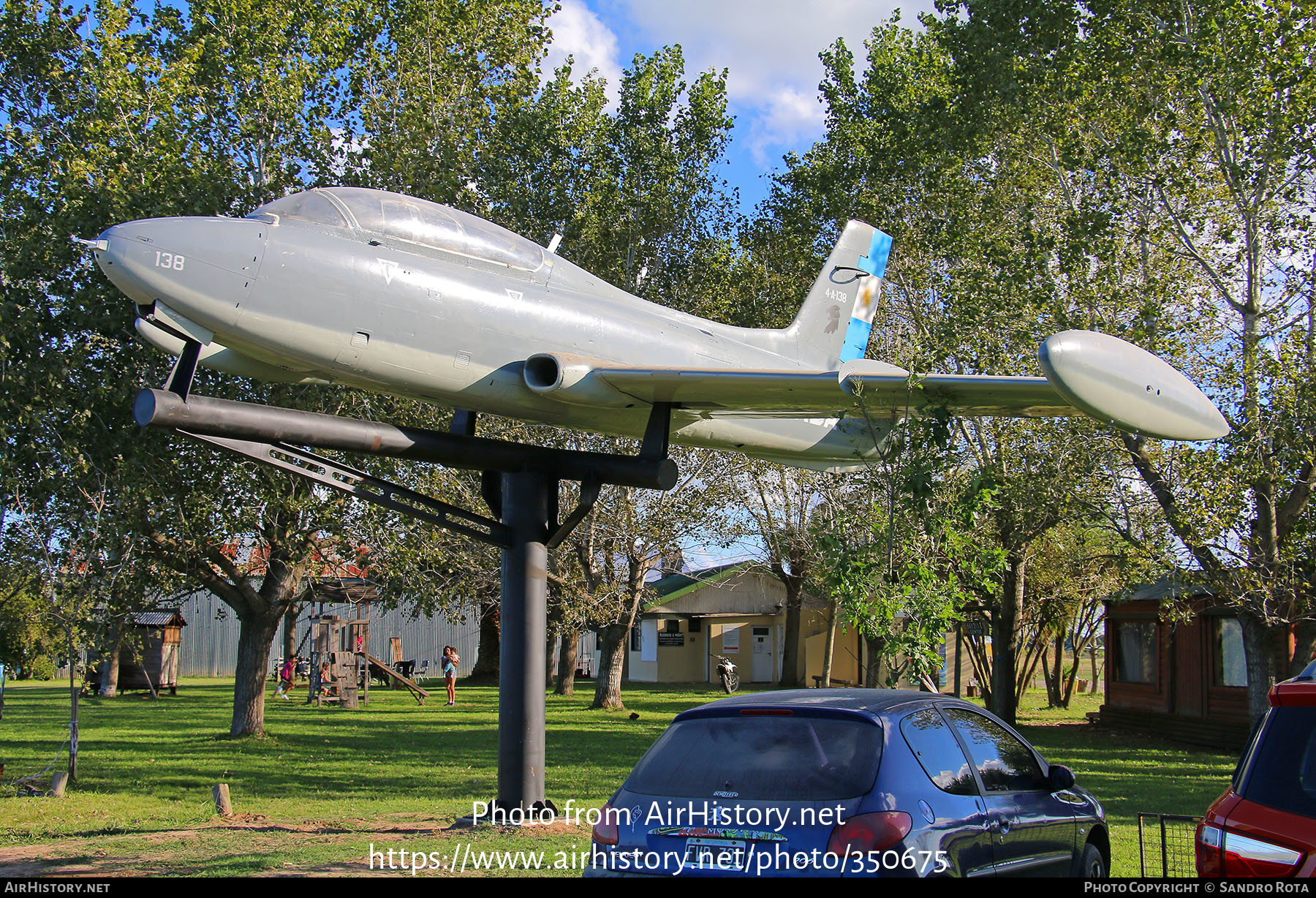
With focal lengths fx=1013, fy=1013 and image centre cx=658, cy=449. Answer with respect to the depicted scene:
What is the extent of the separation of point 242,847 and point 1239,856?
831 cm

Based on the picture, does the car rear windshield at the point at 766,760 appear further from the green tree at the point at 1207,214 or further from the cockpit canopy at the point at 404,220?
the green tree at the point at 1207,214

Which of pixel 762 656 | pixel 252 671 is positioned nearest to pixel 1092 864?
pixel 252 671

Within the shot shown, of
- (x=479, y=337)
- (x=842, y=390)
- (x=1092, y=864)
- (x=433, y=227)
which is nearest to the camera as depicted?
(x=1092, y=864)

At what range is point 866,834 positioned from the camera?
4.25 metres

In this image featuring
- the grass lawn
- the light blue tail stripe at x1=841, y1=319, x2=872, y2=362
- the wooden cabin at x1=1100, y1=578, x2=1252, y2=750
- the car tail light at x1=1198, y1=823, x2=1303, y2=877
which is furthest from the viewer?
the wooden cabin at x1=1100, y1=578, x2=1252, y2=750

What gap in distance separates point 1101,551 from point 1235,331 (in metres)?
9.83

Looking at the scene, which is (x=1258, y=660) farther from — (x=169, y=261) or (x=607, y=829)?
(x=169, y=261)

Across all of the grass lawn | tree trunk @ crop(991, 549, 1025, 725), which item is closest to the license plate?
the grass lawn

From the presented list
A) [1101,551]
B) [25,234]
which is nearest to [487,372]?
[25,234]

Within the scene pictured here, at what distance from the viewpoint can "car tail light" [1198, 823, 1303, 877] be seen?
3.80 metres

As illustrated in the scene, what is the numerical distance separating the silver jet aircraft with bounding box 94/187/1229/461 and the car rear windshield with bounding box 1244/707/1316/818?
345cm

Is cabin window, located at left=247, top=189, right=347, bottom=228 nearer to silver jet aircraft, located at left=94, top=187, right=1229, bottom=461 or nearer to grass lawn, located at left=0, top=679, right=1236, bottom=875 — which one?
silver jet aircraft, located at left=94, top=187, right=1229, bottom=461

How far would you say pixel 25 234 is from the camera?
15.8m

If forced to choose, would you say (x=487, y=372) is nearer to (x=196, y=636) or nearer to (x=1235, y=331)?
(x=1235, y=331)
